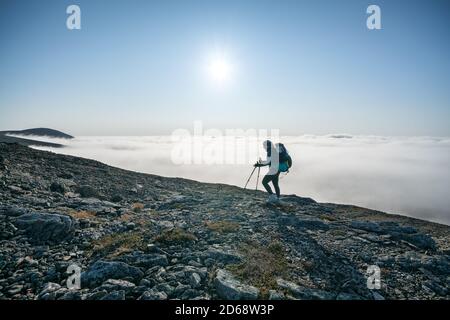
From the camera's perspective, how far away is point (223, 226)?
12.8 meters

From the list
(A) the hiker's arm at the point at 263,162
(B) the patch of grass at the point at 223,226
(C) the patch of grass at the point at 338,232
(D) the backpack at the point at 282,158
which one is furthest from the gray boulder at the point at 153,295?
(A) the hiker's arm at the point at 263,162

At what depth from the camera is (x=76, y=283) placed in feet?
24.2

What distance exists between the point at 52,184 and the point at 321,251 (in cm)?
1781

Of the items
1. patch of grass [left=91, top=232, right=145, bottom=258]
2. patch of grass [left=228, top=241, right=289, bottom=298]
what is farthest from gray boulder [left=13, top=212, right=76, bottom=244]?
patch of grass [left=228, top=241, right=289, bottom=298]

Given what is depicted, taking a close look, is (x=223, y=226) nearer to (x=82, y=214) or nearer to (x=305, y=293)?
(x=305, y=293)

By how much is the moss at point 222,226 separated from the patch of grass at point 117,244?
3.23 meters

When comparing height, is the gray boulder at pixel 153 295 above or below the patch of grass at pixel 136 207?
above

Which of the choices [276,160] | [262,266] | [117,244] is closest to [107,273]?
[117,244]

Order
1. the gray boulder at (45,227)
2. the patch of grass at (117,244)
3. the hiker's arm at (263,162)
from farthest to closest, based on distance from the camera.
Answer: the hiker's arm at (263,162) → the gray boulder at (45,227) → the patch of grass at (117,244)

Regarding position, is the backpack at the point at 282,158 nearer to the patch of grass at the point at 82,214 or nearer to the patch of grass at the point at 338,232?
the patch of grass at the point at 338,232

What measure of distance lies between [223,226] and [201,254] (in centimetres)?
335

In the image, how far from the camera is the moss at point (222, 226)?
1228 centimetres

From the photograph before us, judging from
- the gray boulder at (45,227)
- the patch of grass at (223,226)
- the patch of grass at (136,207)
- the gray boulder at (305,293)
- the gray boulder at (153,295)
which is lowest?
the patch of grass at (136,207)

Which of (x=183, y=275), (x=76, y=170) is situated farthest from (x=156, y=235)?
(x=76, y=170)
